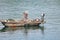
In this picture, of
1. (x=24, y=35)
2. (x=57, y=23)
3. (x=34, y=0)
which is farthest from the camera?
(x=34, y=0)

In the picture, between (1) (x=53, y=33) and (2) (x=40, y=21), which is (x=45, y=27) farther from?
(1) (x=53, y=33)

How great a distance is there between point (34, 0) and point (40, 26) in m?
30.1

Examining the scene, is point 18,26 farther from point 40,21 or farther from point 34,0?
point 34,0

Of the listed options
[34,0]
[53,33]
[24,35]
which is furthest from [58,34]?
[34,0]

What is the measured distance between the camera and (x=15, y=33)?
74.2 ft

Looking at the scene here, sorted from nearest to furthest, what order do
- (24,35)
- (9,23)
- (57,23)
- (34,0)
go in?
(24,35) < (9,23) < (57,23) < (34,0)

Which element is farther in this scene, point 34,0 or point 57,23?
point 34,0

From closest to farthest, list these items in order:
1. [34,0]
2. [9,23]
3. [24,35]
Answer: [24,35] → [9,23] → [34,0]

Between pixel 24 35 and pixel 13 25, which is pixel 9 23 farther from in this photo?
pixel 24 35

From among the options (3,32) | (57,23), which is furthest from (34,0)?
(3,32)

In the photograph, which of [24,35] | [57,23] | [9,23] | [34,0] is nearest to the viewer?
[24,35]

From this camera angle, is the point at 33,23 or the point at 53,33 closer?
the point at 53,33

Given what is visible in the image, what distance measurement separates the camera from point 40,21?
83.1 ft

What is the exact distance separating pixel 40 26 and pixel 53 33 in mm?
2783
